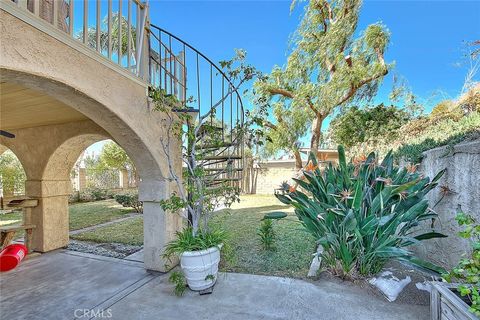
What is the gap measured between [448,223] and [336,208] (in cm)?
127

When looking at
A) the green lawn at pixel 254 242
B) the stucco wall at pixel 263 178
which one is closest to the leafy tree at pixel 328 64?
the stucco wall at pixel 263 178

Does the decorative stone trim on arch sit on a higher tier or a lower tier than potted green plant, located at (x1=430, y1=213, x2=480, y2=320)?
higher

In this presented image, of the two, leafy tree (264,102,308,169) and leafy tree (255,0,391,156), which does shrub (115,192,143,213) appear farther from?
leafy tree (255,0,391,156)

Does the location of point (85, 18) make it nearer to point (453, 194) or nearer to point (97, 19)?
point (97, 19)

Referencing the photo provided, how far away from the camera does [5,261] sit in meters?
3.34

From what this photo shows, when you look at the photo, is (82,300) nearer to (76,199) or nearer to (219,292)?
(219,292)

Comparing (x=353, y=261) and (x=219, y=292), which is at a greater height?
(x=353, y=261)

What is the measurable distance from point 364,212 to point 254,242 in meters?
2.25

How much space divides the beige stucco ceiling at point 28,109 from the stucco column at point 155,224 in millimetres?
1471

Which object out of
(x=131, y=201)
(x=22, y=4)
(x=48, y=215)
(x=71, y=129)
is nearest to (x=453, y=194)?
(x=22, y=4)

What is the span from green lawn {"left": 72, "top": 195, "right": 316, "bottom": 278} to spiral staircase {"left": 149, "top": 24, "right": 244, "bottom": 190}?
115cm

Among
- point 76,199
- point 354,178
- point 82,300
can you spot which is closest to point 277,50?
point 354,178

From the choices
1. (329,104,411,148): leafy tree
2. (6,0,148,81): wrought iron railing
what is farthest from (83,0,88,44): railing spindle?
(329,104,411,148): leafy tree

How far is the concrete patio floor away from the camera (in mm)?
2279
